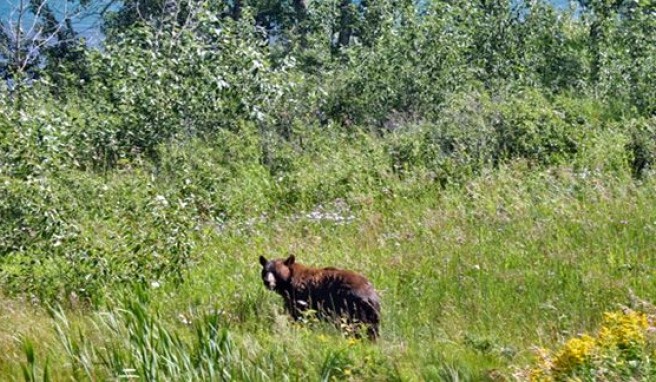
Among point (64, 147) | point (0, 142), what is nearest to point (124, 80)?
point (64, 147)

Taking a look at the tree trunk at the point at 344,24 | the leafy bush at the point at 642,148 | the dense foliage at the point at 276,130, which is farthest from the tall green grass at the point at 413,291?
the tree trunk at the point at 344,24

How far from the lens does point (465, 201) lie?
10.9 meters

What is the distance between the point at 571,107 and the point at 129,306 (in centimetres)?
923

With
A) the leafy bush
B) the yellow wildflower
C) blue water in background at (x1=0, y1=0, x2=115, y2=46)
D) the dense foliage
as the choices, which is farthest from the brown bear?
blue water in background at (x1=0, y1=0, x2=115, y2=46)

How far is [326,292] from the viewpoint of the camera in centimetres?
747

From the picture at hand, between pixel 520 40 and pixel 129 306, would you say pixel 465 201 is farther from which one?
pixel 520 40

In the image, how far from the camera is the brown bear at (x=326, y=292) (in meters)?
7.11

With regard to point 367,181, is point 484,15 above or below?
above

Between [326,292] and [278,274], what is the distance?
55 centimetres

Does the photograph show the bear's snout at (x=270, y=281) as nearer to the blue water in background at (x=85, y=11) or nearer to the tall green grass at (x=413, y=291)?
the tall green grass at (x=413, y=291)

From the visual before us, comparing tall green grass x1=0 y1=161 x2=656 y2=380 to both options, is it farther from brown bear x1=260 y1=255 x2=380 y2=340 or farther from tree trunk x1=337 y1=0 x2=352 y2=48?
tree trunk x1=337 y1=0 x2=352 y2=48

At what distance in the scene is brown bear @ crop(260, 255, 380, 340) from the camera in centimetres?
711

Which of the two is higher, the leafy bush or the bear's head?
the leafy bush

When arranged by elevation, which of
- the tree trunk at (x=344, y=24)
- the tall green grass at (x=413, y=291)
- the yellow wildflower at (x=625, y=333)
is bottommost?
the tall green grass at (x=413, y=291)
